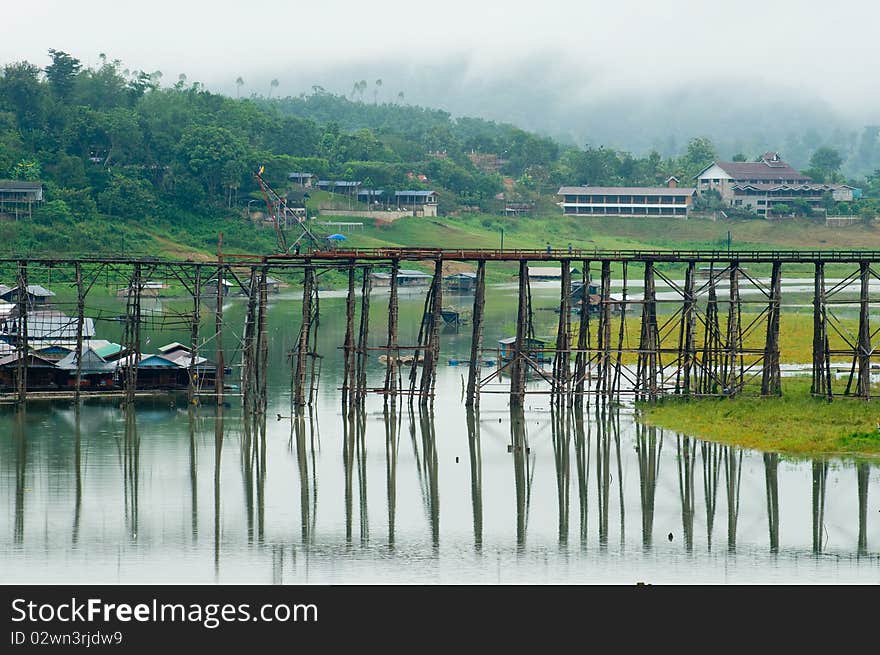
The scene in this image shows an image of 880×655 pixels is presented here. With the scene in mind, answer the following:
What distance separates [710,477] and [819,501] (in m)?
5.01

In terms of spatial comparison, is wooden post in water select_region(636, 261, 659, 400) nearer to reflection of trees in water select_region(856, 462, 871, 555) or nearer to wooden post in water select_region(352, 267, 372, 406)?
wooden post in water select_region(352, 267, 372, 406)

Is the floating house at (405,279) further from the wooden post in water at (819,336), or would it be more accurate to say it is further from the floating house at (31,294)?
the wooden post in water at (819,336)

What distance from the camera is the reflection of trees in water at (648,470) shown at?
43094 millimetres

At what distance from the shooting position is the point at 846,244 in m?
163

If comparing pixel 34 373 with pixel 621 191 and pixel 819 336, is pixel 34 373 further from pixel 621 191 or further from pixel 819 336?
pixel 621 191

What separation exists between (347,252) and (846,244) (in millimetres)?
112167

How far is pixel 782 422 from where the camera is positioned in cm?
5503

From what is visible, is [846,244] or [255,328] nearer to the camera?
[255,328]

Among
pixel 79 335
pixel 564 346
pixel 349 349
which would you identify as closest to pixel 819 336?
pixel 564 346

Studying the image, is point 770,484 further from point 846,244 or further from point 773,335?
point 846,244

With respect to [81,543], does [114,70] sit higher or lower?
higher

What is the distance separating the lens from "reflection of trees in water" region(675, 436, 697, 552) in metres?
42.5
